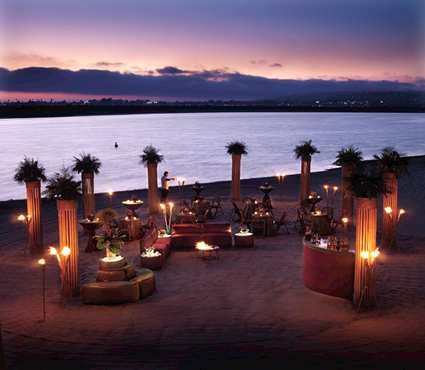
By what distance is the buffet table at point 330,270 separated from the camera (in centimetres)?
1030

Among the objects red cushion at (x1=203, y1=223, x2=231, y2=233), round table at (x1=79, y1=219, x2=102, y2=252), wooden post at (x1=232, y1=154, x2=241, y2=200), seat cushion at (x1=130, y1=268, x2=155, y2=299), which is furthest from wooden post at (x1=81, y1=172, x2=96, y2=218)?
seat cushion at (x1=130, y1=268, x2=155, y2=299)

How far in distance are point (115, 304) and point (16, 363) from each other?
273cm

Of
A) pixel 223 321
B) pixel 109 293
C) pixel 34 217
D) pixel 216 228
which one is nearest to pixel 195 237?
pixel 216 228

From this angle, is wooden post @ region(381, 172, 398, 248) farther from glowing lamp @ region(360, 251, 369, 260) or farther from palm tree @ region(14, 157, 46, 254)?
palm tree @ region(14, 157, 46, 254)

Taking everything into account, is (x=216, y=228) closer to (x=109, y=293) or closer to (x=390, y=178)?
(x=390, y=178)

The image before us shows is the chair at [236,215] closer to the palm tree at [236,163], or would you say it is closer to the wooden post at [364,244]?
the palm tree at [236,163]

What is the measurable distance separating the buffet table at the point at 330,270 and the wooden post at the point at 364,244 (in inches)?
14.3

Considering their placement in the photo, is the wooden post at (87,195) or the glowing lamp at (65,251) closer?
the glowing lamp at (65,251)

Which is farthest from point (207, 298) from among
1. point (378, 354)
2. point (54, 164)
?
point (54, 164)

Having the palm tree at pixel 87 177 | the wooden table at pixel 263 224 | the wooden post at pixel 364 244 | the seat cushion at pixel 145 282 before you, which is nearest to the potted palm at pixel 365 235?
the wooden post at pixel 364 244

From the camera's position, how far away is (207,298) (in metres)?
10.6

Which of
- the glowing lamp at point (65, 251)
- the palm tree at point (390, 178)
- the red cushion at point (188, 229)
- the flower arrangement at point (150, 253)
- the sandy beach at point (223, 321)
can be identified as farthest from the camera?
the red cushion at point (188, 229)

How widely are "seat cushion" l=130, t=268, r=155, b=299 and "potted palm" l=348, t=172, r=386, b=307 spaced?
3.69 metres

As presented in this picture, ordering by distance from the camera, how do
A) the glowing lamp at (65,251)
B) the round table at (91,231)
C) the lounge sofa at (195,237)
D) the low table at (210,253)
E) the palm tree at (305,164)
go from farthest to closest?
the palm tree at (305,164) < the lounge sofa at (195,237) < the round table at (91,231) < the low table at (210,253) < the glowing lamp at (65,251)
